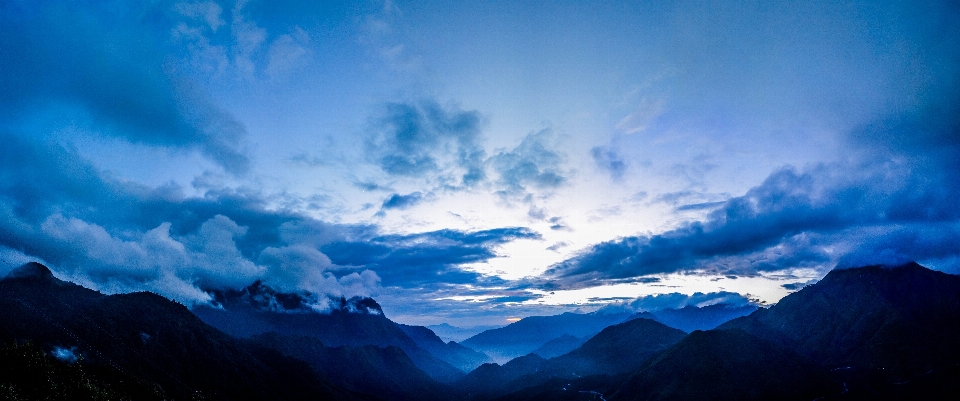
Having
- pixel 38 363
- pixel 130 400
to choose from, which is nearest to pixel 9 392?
pixel 130 400

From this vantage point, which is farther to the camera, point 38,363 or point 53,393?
point 38,363

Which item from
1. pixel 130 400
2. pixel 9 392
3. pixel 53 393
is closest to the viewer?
pixel 9 392

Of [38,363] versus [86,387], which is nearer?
[86,387]

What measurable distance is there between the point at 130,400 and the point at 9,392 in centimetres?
5367

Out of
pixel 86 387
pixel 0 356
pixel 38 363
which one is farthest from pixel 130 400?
pixel 0 356

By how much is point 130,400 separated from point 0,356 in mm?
65890

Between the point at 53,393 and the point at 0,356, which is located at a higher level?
the point at 0,356

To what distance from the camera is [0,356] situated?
643 ft

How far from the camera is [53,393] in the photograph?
166 meters

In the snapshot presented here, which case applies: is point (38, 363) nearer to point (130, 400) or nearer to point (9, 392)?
point (130, 400)

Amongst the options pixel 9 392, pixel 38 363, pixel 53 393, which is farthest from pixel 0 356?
pixel 9 392

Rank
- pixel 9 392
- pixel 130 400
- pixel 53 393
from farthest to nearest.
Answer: pixel 130 400
pixel 53 393
pixel 9 392

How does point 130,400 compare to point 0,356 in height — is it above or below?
below

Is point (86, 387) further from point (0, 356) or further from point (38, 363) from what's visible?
point (0, 356)
